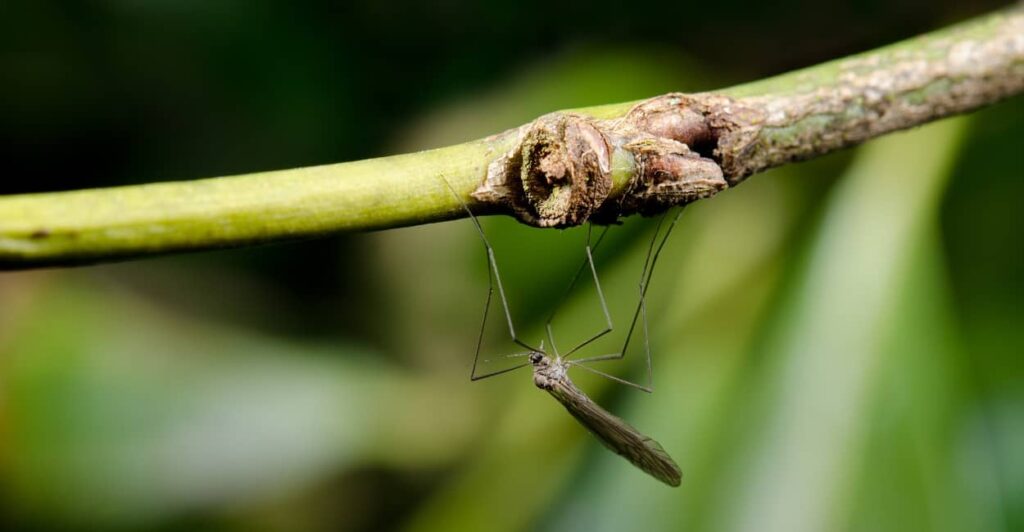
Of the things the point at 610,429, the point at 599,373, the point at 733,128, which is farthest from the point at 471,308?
the point at 733,128

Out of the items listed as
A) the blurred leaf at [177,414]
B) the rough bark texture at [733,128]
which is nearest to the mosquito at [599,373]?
the blurred leaf at [177,414]

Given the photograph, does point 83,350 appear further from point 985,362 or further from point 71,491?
point 985,362

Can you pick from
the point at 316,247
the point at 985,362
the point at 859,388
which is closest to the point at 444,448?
the point at 316,247

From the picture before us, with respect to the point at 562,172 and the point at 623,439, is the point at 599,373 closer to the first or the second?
the point at 623,439

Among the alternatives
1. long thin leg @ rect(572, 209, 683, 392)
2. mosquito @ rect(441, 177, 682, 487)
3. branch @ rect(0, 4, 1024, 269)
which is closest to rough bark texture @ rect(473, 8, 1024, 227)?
branch @ rect(0, 4, 1024, 269)

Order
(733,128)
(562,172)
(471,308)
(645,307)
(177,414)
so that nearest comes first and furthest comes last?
(562,172) → (733,128) → (177,414) → (645,307) → (471,308)
